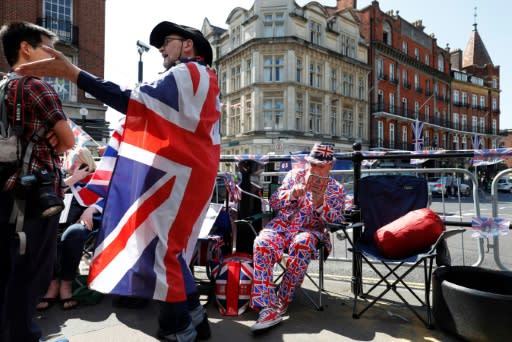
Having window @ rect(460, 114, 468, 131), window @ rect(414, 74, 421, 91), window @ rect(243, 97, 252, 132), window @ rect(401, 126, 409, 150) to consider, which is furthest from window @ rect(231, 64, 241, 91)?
window @ rect(460, 114, 468, 131)

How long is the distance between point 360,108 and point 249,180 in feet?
107

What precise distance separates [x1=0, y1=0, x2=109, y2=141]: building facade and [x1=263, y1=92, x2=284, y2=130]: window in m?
12.5

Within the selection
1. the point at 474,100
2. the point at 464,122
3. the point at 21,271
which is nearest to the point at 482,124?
the point at 474,100

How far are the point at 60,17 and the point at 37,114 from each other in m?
21.3

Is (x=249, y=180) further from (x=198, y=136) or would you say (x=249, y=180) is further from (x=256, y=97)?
(x=256, y=97)

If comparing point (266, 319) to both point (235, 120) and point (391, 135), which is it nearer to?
point (235, 120)

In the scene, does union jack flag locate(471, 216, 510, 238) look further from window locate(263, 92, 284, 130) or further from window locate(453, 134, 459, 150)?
window locate(453, 134, 459, 150)

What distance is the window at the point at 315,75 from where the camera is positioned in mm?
29703

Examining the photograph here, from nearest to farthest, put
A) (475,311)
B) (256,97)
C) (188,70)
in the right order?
(188,70), (475,311), (256,97)

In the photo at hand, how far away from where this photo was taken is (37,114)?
180 centimetres

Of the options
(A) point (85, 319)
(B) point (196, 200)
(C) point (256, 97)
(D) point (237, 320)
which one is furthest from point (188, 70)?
(C) point (256, 97)

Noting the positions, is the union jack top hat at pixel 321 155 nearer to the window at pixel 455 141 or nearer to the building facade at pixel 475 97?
the building facade at pixel 475 97

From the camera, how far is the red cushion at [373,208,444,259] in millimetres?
2855

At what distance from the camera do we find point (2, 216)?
173 centimetres
